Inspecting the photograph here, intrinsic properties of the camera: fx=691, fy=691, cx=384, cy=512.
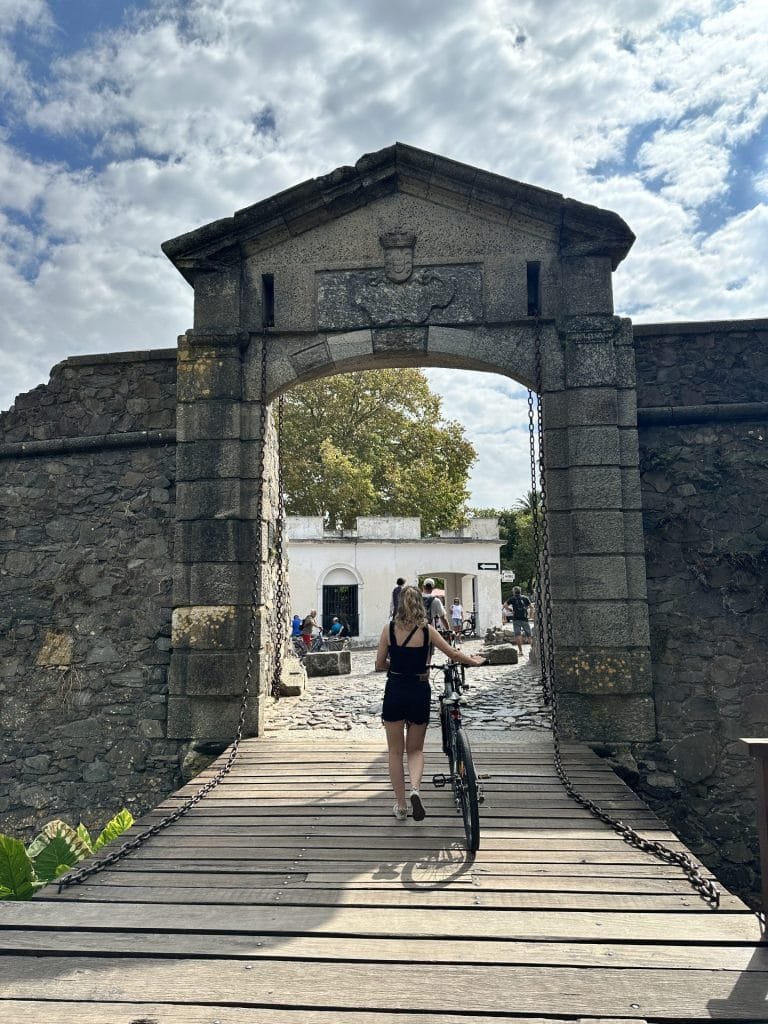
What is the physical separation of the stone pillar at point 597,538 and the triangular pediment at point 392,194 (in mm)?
805

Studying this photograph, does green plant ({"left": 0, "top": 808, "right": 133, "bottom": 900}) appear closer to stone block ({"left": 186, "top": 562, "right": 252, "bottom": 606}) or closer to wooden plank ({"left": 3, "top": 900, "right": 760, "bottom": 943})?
wooden plank ({"left": 3, "top": 900, "right": 760, "bottom": 943})

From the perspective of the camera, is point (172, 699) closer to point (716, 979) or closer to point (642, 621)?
point (642, 621)

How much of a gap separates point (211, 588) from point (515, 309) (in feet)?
11.8

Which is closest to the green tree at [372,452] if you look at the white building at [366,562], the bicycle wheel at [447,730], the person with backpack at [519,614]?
the white building at [366,562]

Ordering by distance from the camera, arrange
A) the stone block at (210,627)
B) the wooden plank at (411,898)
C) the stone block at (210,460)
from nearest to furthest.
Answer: the wooden plank at (411,898)
the stone block at (210,627)
the stone block at (210,460)

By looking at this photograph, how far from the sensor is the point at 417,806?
3.80 m

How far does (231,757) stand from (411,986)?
323cm

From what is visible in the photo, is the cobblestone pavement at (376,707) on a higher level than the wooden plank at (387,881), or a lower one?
higher

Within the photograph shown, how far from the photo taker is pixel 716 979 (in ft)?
7.51

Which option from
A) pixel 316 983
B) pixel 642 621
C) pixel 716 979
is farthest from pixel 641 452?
pixel 316 983

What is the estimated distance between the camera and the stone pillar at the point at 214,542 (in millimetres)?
5715

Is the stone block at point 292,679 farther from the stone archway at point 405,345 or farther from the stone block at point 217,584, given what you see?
the stone block at point 217,584

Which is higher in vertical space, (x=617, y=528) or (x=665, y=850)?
(x=617, y=528)

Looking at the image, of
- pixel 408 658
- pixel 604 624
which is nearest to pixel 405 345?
pixel 604 624
